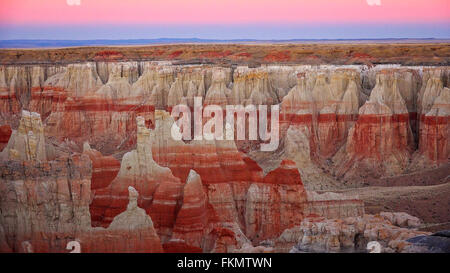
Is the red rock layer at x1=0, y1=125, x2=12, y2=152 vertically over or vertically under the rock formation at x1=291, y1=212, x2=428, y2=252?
over

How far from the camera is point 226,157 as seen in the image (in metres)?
22.3

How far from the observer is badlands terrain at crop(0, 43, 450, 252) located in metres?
18.1

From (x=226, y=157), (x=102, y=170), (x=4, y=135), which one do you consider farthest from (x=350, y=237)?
(x=4, y=135)

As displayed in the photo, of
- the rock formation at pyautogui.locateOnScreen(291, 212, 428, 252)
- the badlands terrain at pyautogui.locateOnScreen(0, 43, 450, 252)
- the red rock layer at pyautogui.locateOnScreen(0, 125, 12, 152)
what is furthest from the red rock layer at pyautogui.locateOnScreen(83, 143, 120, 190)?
the rock formation at pyautogui.locateOnScreen(291, 212, 428, 252)

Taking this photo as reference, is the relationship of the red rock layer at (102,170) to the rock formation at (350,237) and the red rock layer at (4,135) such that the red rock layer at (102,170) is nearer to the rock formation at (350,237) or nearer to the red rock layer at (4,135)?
the red rock layer at (4,135)

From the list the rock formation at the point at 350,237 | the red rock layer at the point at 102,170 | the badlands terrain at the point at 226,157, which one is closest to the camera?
the rock formation at the point at 350,237

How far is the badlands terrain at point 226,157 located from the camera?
18141 millimetres

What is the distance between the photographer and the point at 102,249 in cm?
1708

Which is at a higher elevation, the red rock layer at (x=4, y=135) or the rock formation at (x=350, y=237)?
the red rock layer at (x=4, y=135)

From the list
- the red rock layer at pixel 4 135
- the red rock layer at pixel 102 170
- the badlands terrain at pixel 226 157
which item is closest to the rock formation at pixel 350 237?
the badlands terrain at pixel 226 157

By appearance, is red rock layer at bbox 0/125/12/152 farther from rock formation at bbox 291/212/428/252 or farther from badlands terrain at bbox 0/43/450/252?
rock formation at bbox 291/212/428/252

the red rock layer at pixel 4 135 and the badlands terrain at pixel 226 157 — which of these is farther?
the red rock layer at pixel 4 135

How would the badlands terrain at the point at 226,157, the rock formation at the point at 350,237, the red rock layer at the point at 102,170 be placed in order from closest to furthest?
the rock formation at the point at 350,237, the badlands terrain at the point at 226,157, the red rock layer at the point at 102,170

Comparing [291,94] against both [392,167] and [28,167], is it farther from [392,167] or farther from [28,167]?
[28,167]
